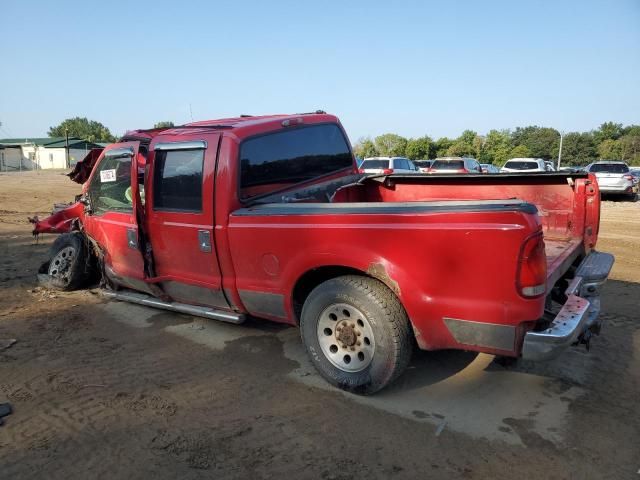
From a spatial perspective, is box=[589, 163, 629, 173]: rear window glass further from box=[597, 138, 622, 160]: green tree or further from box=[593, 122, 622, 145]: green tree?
box=[593, 122, 622, 145]: green tree

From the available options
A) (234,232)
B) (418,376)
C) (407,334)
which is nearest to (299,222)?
(234,232)

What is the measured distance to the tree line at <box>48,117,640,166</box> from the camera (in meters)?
57.2

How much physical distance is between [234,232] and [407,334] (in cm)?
158

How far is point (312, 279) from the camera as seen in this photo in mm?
3707

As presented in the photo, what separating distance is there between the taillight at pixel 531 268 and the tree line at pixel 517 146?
5097 centimetres

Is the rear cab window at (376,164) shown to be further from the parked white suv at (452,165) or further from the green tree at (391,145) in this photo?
the green tree at (391,145)

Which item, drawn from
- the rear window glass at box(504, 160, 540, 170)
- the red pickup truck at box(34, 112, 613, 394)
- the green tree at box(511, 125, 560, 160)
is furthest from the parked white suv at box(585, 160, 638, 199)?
the green tree at box(511, 125, 560, 160)

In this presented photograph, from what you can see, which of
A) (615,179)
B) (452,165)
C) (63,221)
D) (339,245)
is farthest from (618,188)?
(63,221)

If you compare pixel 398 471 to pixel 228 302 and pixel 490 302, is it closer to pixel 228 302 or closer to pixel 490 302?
pixel 490 302

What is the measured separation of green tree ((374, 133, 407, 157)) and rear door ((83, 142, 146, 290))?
2079 inches

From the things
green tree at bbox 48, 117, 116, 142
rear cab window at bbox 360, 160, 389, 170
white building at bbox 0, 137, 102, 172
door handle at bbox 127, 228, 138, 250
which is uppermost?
green tree at bbox 48, 117, 116, 142

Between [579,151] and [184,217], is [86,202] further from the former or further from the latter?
[579,151]

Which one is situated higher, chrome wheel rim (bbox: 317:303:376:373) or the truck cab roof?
the truck cab roof

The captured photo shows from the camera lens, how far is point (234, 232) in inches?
149
